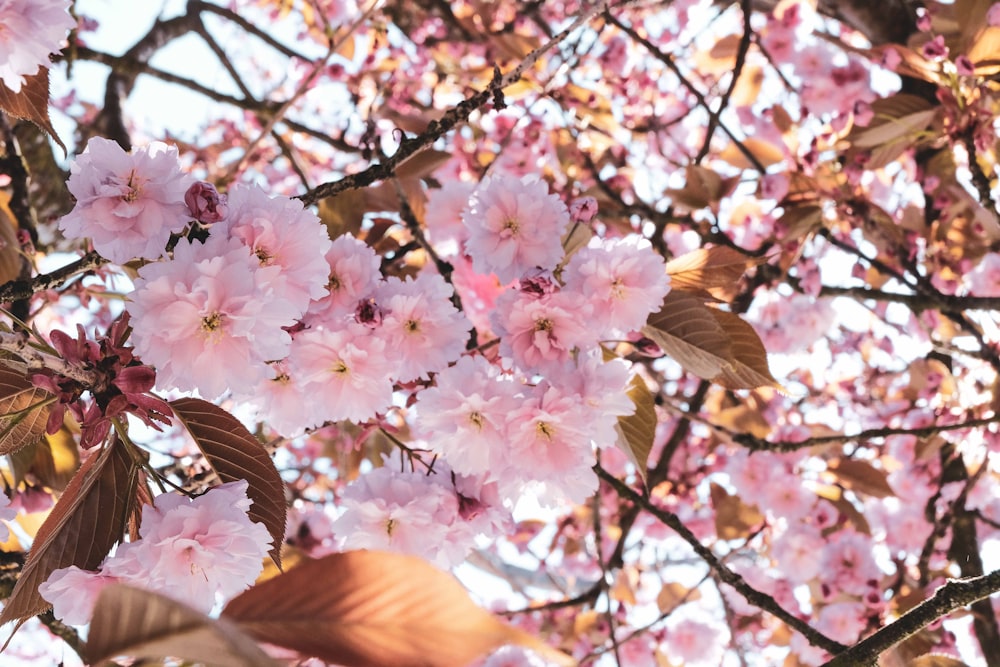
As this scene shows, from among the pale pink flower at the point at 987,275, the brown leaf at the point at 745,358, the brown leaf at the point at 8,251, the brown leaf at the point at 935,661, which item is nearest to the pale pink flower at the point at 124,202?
the brown leaf at the point at 8,251

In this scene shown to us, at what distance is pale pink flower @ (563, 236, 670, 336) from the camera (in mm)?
972

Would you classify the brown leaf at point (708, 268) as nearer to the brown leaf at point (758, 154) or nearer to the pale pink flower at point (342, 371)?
the pale pink flower at point (342, 371)

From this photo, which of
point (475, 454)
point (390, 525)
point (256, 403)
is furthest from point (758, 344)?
point (256, 403)

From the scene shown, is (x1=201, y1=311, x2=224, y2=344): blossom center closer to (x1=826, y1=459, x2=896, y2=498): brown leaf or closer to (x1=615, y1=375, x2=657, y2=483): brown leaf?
(x1=615, y1=375, x2=657, y2=483): brown leaf

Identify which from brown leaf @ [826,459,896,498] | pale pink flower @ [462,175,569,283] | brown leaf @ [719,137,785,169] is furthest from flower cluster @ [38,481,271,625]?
brown leaf @ [719,137,785,169]

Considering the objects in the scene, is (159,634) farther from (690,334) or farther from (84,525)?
(690,334)

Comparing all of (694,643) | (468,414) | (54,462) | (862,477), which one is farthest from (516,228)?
(694,643)

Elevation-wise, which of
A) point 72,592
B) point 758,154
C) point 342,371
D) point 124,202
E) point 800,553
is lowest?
point 72,592

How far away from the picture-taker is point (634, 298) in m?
0.98

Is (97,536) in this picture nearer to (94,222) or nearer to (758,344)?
(94,222)

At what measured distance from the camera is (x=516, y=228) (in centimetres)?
100

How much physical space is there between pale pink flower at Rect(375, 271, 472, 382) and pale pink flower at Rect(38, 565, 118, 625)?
39 centimetres

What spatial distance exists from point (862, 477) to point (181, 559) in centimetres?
187

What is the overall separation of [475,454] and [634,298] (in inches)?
11.1
